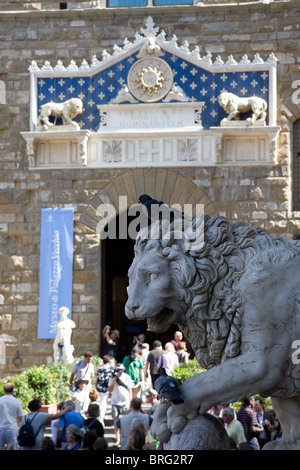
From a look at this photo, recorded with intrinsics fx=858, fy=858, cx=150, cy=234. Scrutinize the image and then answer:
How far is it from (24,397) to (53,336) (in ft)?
10.5

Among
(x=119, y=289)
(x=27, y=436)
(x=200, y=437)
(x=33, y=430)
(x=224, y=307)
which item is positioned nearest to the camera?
(x=200, y=437)

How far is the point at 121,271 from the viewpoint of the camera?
75.8 ft

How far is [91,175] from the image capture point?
16.0 m

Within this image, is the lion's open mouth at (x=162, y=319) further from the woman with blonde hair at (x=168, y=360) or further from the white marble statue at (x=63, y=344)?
the white marble statue at (x=63, y=344)

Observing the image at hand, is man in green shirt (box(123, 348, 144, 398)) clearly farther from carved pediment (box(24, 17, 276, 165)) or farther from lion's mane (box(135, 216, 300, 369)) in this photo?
lion's mane (box(135, 216, 300, 369))

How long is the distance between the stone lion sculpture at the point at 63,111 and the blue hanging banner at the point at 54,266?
64.0 inches

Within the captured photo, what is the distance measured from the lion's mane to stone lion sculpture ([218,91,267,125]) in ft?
40.1

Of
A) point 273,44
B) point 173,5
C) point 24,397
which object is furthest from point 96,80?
point 24,397

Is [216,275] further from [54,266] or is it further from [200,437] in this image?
[54,266]

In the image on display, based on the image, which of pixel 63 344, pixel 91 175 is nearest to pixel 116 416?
pixel 63 344

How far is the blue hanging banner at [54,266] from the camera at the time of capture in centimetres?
1584

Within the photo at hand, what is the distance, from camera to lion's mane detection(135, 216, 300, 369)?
11.5ft

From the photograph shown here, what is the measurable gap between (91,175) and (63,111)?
4.29 ft
